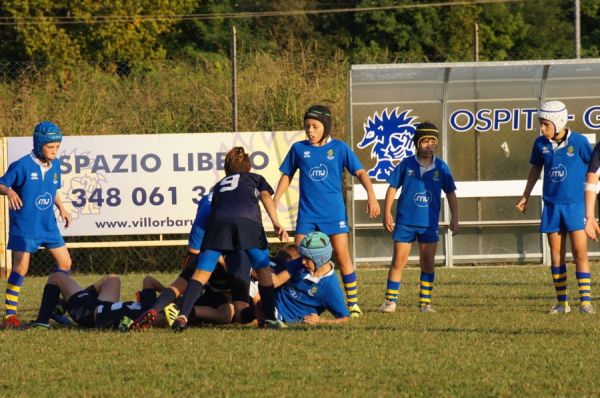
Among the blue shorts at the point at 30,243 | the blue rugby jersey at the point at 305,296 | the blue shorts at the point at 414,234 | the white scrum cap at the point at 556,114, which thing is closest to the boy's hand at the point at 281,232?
the blue rugby jersey at the point at 305,296

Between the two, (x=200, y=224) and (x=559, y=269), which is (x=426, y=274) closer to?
(x=559, y=269)

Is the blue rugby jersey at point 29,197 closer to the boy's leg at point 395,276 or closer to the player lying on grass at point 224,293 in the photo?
the player lying on grass at point 224,293

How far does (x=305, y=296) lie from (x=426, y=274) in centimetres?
182

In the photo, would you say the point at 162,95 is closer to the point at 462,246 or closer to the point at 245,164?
the point at 462,246

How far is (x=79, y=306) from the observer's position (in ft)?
32.8

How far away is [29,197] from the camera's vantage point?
10711 mm

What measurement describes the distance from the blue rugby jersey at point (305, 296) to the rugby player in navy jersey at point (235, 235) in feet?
1.51

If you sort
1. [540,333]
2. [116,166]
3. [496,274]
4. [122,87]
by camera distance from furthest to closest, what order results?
[122,87] → [116,166] → [496,274] → [540,333]

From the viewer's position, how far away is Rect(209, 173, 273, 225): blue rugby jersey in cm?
959

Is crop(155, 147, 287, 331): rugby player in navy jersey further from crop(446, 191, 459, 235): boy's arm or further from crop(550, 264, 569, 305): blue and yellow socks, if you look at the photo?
crop(550, 264, 569, 305): blue and yellow socks

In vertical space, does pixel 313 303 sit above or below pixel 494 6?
below

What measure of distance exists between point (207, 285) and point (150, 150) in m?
8.63

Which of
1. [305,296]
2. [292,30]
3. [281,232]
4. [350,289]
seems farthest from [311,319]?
[292,30]

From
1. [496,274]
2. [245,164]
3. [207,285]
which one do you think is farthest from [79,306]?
[496,274]
